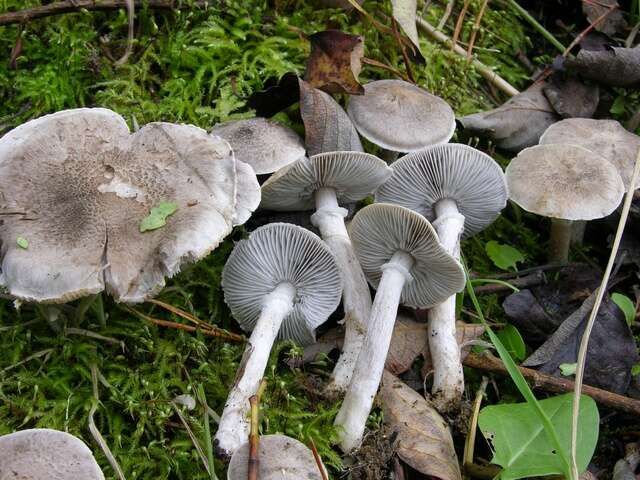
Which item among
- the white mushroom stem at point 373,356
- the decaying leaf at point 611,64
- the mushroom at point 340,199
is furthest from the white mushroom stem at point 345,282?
the decaying leaf at point 611,64

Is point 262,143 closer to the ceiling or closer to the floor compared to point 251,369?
closer to the ceiling

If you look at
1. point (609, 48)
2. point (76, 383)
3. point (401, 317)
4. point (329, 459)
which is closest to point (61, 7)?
point (76, 383)

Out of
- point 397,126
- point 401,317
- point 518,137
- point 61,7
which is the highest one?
point 61,7

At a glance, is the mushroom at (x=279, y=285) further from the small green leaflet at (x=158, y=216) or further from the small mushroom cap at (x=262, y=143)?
the small green leaflet at (x=158, y=216)

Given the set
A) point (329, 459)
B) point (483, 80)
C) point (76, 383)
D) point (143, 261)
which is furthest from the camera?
point (483, 80)

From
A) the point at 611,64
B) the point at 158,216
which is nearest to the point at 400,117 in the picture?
the point at 158,216

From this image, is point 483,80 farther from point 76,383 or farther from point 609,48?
point 76,383

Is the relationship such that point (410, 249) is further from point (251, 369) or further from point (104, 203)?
point (104, 203)
